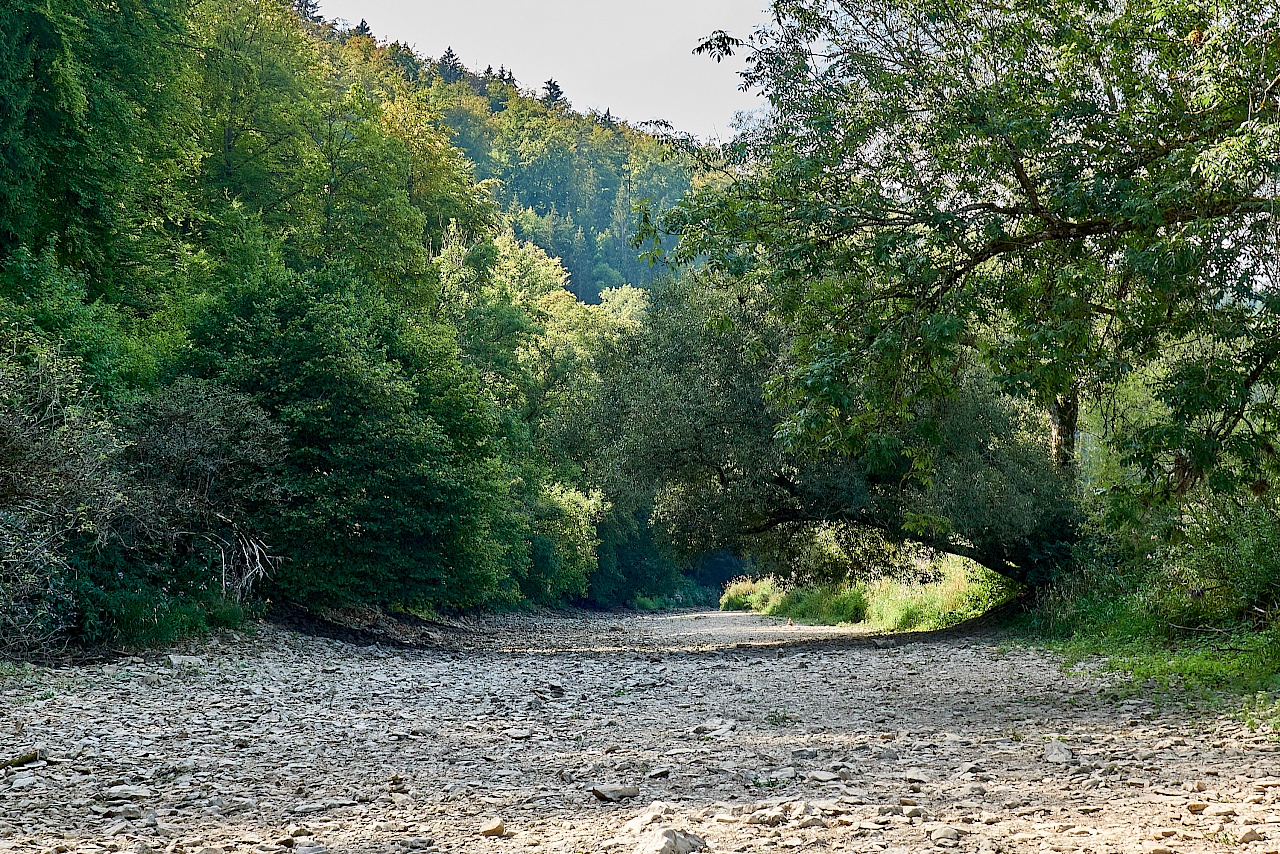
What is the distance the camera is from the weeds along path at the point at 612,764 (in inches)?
194

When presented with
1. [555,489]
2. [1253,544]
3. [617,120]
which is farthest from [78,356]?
[617,120]

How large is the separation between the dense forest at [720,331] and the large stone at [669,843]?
5406 mm

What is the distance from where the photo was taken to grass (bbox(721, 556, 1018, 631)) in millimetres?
22078

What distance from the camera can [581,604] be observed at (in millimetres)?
48781

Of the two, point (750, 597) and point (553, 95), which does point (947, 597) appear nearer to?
point (750, 597)

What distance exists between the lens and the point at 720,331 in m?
11.1

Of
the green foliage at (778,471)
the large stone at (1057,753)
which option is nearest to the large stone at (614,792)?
the large stone at (1057,753)

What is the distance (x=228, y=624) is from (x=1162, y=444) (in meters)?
12.4

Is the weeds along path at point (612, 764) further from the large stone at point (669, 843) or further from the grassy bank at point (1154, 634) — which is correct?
the grassy bank at point (1154, 634)

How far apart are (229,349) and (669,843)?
15093mm

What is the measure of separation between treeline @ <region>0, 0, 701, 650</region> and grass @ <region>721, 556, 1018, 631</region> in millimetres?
6655

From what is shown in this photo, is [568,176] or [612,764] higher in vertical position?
[568,176]

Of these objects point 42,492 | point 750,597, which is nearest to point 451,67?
point 750,597

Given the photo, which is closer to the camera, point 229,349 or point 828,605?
point 229,349
